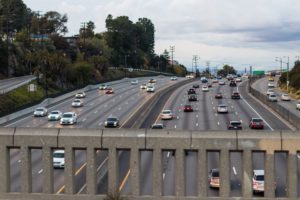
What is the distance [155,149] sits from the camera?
27500mm

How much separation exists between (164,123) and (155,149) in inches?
1931

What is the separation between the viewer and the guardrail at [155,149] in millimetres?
27031

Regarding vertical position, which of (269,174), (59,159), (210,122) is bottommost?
(210,122)

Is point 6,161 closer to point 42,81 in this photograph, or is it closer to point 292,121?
point 292,121

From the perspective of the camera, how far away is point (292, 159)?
26.9 meters

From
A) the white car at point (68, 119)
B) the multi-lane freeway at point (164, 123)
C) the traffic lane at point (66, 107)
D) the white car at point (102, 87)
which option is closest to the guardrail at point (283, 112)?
the multi-lane freeway at point (164, 123)

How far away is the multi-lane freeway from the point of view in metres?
36.8

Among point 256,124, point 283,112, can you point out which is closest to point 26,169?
point 256,124

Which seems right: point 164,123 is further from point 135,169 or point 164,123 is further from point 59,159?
point 135,169

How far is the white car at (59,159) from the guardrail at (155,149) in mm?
12939

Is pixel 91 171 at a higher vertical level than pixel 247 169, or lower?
lower

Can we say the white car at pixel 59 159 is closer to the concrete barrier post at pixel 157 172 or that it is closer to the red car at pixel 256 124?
the concrete barrier post at pixel 157 172

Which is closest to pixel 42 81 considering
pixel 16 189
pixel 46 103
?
pixel 46 103

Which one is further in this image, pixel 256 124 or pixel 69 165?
pixel 256 124
